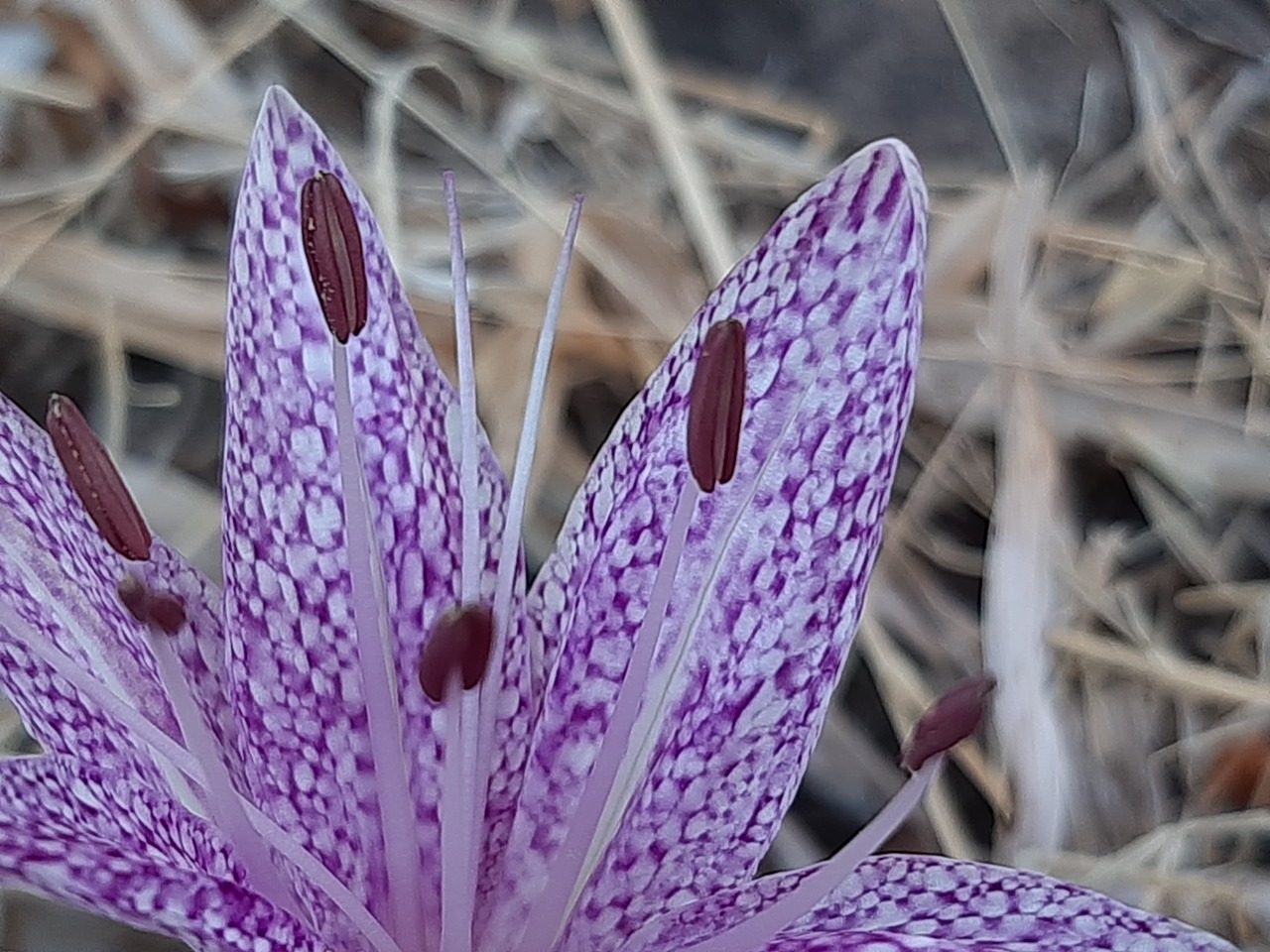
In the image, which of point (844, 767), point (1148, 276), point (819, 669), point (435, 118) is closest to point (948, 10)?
point (1148, 276)

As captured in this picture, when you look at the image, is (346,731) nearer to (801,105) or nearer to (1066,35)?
(801,105)

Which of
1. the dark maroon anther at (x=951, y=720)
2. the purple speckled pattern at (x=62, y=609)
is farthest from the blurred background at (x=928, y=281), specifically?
the dark maroon anther at (x=951, y=720)

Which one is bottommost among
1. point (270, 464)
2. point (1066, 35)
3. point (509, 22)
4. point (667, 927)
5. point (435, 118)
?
point (667, 927)

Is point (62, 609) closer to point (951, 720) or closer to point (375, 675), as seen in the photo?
point (375, 675)

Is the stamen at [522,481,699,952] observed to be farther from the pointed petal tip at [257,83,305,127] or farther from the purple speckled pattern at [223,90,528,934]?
the pointed petal tip at [257,83,305,127]

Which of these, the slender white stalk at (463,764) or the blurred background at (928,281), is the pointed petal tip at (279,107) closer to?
the slender white stalk at (463,764)

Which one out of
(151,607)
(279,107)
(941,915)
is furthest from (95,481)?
(941,915)
